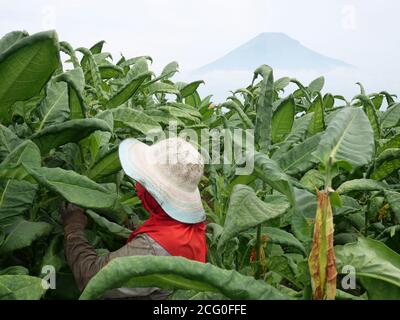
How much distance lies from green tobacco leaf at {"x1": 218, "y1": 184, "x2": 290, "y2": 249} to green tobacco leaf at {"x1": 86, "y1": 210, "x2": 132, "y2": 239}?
0.51 m

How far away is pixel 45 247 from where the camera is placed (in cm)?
180

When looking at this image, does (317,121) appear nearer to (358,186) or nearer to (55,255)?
(358,186)

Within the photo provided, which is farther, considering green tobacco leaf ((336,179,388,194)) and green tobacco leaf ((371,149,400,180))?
green tobacco leaf ((371,149,400,180))

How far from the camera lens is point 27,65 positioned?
145 cm

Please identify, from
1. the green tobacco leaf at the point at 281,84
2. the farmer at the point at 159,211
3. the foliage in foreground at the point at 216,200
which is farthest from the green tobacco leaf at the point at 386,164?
the green tobacco leaf at the point at 281,84

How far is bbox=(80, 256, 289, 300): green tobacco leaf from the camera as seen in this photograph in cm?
98

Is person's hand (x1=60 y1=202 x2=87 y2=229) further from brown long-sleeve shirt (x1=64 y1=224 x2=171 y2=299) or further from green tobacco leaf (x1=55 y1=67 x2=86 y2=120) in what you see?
green tobacco leaf (x1=55 y1=67 x2=86 y2=120)

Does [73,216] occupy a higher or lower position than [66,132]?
lower

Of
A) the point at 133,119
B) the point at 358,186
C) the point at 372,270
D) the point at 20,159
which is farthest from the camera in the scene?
the point at 133,119

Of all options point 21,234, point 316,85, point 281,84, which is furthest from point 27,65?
point 316,85

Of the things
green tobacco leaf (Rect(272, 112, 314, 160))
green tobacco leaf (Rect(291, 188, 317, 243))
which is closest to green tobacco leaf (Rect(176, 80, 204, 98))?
green tobacco leaf (Rect(272, 112, 314, 160))

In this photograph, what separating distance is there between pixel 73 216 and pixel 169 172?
1.04 ft

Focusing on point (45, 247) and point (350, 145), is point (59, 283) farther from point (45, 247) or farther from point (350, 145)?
point (350, 145)
